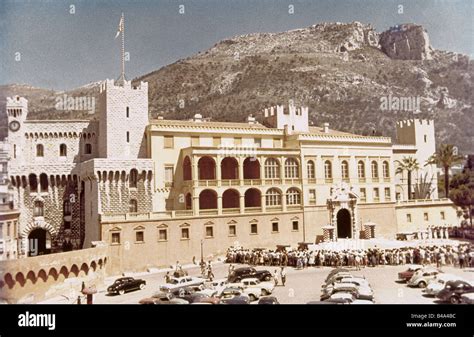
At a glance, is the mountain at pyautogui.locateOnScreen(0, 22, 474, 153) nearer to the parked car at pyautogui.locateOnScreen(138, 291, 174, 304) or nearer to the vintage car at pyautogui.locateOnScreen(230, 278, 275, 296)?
the vintage car at pyautogui.locateOnScreen(230, 278, 275, 296)

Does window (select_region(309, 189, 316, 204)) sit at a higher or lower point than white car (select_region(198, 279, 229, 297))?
higher

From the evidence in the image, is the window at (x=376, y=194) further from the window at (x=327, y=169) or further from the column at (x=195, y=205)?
the column at (x=195, y=205)

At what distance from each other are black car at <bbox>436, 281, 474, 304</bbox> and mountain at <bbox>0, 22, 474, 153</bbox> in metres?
27.6

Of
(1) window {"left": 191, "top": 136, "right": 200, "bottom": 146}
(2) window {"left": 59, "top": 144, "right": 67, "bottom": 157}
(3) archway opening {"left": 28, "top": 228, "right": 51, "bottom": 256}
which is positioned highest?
(1) window {"left": 191, "top": 136, "right": 200, "bottom": 146}

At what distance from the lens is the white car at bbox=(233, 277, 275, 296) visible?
20.8m

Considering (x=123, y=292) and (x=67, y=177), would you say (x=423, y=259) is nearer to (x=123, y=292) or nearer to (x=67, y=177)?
(x=123, y=292)

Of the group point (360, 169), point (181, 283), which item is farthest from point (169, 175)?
point (360, 169)

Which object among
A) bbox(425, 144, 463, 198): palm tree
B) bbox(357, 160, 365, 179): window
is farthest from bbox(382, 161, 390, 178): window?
bbox(425, 144, 463, 198): palm tree

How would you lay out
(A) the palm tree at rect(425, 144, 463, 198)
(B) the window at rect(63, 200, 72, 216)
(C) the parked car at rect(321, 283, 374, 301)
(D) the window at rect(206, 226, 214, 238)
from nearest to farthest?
1. (C) the parked car at rect(321, 283, 374, 301)
2. (D) the window at rect(206, 226, 214, 238)
3. (B) the window at rect(63, 200, 72, 216)
4. (A) the palm tree at rect(425, 144, 463, 198)

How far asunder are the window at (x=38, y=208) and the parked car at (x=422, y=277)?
23.3m

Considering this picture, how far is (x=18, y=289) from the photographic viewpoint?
21.4 m

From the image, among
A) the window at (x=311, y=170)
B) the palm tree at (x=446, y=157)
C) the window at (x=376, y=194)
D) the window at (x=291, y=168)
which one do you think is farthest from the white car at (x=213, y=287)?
the palm tree at (x=446, y=157)

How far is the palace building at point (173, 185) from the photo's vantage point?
96.6 feet

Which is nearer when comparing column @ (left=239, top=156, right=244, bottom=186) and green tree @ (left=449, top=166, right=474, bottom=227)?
column @ (left=239, top=156, right=244, bottom=186)
